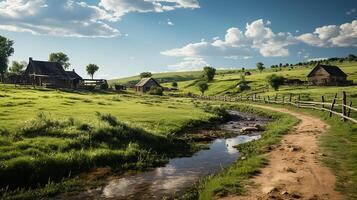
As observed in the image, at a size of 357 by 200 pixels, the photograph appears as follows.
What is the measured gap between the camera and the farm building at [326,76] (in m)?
107

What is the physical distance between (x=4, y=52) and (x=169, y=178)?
109 metres

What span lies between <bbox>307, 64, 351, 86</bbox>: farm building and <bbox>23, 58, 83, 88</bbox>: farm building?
73765 mm

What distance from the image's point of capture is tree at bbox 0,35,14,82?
102375mm

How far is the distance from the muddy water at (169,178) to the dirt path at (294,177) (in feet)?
8.81

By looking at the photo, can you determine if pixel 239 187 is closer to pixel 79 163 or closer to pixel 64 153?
pixel 79 163

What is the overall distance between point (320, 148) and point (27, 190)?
14731 mm

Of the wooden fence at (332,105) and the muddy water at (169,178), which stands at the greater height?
the wooden fence at (332,105)

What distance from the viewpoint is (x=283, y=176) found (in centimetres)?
1390

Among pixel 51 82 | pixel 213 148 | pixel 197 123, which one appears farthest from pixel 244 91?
pixel 213 148

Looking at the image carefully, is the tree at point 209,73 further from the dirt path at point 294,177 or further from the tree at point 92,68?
the dirt path at point 294,177

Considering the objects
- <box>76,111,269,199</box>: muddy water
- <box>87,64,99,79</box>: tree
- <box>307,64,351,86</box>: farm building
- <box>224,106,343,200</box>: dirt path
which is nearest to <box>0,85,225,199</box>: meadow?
<box>76,111,269,199</box>: muddy water

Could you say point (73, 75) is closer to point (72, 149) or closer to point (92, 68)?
point (92, 68)

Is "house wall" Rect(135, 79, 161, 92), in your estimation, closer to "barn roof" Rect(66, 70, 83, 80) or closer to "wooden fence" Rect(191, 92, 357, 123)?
"barn roof" Rect(66, 70, 83, 80)

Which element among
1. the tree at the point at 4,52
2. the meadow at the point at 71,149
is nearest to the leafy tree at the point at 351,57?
Result: the tree at the point at 4,52
